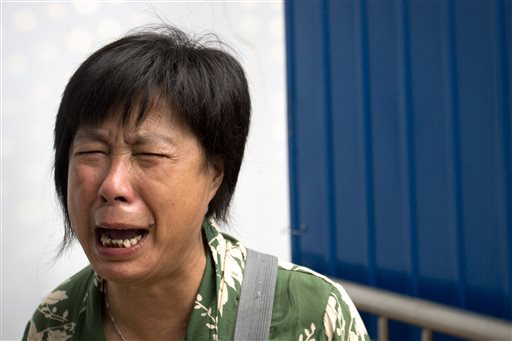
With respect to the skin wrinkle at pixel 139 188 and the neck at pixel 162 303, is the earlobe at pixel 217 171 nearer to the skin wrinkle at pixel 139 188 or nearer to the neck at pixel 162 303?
the skin wrinkle at pixel 139 188

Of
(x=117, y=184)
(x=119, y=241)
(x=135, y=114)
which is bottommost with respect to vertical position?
(x=119, y=241)

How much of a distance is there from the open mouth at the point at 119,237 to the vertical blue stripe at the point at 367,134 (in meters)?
1.29

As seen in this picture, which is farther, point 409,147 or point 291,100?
point 291,100

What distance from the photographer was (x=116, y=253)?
4.01ft

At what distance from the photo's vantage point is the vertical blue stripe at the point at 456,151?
2.10 m

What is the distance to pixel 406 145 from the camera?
2260mm

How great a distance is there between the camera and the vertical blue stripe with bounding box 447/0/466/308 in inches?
82.8

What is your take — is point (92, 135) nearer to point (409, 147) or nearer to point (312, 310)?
point (312, 310)

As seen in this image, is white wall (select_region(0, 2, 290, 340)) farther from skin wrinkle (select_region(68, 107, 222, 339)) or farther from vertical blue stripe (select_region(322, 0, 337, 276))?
skin wrinkle (select_region(68, 107, 222, 339))

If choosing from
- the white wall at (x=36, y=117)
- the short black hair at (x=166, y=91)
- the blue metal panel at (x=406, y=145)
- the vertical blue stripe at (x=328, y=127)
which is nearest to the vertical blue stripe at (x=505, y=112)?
the blue metal panel at (x=406, y=145)

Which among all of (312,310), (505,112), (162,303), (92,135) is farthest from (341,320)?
(505,112)

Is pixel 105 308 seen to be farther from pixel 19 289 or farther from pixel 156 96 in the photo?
pixel 19 289

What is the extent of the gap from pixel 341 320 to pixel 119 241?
1.45 ft

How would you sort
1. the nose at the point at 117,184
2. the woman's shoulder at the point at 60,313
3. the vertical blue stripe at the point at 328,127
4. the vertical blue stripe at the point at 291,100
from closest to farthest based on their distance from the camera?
the nose at the point at 117,184
the woman's shoulder at the point at 60,313
the vertical blue stripe at the point at 328,127
the vertical blue stripe at the point at 291,100
